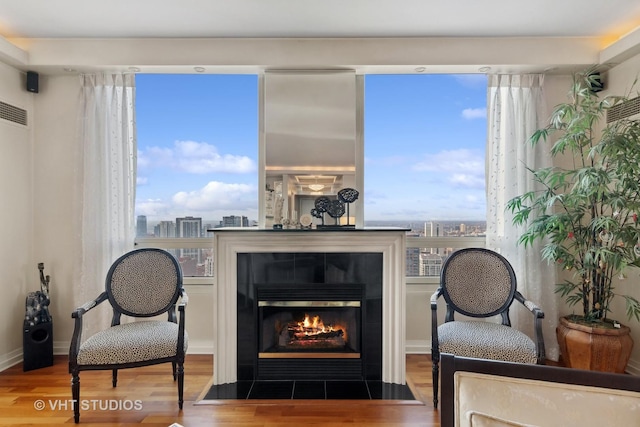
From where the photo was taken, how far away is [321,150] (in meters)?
3.30

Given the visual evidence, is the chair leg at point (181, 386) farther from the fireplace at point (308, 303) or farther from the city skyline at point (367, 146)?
the city skyline at point (367, 146)

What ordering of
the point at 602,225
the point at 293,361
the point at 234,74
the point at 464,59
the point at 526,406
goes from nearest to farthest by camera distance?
the point at 526,406 → the point at 602,225 → the point at 293,361 → the point at 464,59 → the point at 234,74

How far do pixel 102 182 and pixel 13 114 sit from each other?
0.89 metres

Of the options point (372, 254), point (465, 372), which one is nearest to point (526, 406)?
point (465, 372)

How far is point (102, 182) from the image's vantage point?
3.33 metres

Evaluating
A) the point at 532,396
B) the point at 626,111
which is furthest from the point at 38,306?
the point at 626,111

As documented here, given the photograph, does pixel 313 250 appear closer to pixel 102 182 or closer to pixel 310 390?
pixel 310 390

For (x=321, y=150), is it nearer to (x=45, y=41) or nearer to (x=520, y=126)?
(x=520, y=126)

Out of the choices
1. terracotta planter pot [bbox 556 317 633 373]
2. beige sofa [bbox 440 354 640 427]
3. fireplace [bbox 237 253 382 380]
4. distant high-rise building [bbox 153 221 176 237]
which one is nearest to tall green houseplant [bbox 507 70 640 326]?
terracotta planter pot [bbox 556 317 633 373]

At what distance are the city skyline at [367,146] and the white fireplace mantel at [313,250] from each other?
0.65 m

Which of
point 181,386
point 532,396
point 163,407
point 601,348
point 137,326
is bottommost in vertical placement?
point 163,407

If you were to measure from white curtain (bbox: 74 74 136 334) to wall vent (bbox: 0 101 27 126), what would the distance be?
0.47m

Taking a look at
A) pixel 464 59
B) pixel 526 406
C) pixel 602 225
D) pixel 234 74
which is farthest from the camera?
pixel 234 74

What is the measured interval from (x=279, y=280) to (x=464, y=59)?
2.29m
